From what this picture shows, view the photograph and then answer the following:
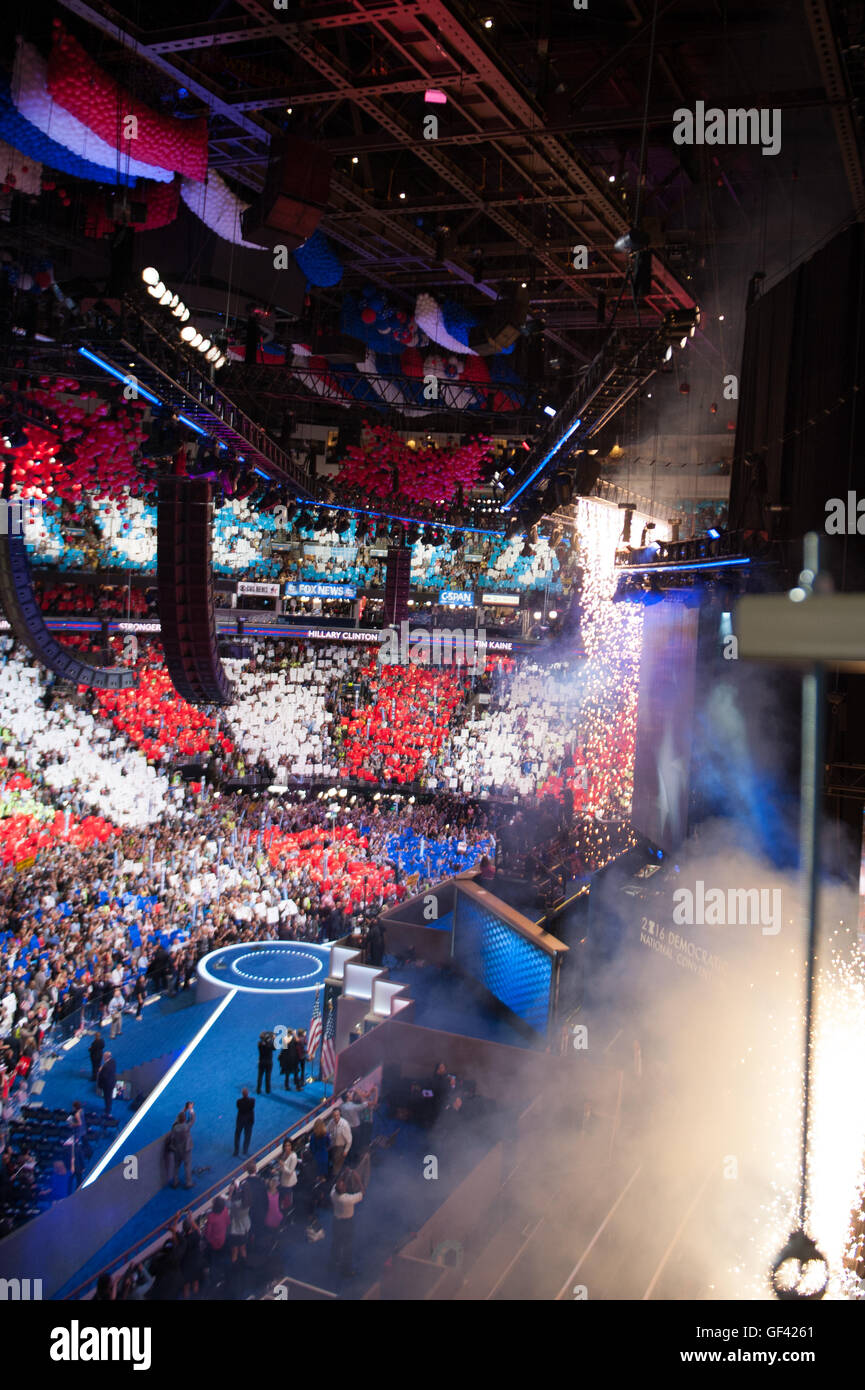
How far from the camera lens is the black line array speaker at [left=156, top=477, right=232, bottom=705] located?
355 inches

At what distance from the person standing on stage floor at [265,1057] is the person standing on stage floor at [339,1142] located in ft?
6.29

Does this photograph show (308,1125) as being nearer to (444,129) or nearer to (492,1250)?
Result: (492,1250)

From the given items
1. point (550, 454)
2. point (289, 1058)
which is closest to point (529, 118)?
point (550, 454)

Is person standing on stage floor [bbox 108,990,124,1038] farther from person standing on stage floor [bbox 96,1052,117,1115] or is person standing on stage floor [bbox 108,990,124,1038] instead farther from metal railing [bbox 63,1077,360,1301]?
metal railing [bbox 63,1077,360,1301]

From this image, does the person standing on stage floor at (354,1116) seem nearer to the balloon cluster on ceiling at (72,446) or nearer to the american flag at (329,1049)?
the american flag at (329,1049)

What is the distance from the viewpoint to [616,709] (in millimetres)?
A: 21094

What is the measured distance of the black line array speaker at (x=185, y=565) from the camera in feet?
29.6

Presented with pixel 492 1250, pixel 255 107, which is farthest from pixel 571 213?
pixel 492 1250

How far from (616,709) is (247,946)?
35.8 ft

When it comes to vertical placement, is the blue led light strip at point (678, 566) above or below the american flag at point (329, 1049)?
above

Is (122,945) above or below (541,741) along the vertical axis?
below

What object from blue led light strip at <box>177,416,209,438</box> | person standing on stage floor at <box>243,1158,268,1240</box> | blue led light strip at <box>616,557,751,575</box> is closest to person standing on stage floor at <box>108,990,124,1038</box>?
person standing on stage floor at <box>243,1158,268,1240</box>

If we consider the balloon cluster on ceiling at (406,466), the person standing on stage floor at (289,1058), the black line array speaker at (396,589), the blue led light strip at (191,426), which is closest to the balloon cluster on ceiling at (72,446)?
the blue led light strip at (191,426)

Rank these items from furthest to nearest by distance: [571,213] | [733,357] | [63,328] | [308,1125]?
1. [733,357]
2. [308,1125]
3. [571,213]
4. [63,328]
